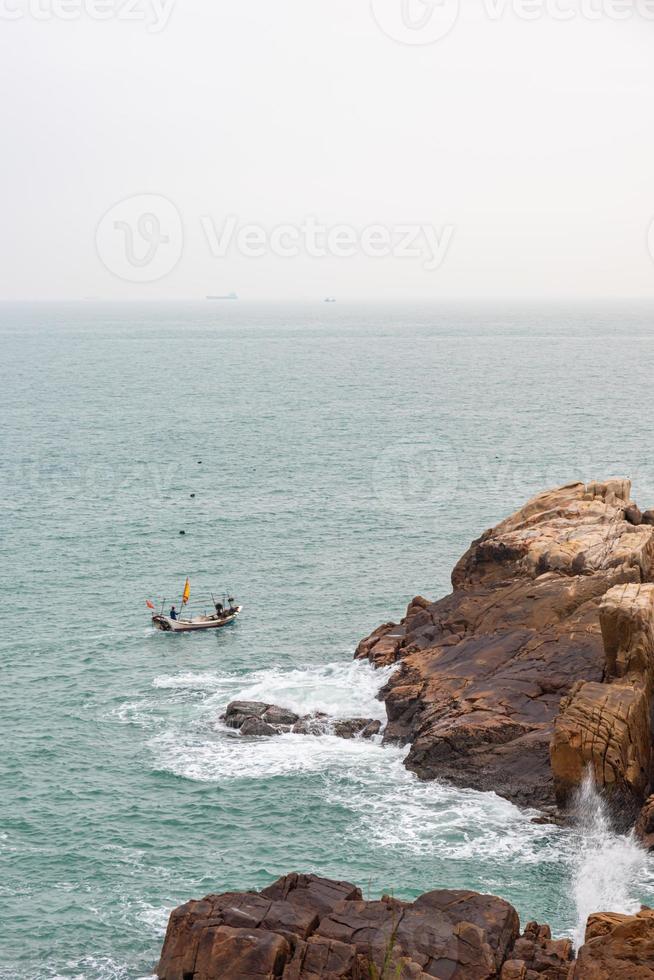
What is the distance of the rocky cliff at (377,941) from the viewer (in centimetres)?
3231

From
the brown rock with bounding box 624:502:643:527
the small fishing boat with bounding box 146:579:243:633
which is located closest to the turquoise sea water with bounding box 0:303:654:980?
the small fishing boat with bounding box 146:579:243:633

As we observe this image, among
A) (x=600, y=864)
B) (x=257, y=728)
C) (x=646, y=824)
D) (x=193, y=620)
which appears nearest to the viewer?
(x=600, y=864)

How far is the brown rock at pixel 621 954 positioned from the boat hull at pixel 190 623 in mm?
40608

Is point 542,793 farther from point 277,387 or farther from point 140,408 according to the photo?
point 277,387

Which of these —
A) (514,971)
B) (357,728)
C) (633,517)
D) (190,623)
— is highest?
(633,517)

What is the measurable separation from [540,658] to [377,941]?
2230 cm

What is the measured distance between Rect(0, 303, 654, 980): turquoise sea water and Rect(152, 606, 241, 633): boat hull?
0.98 metres

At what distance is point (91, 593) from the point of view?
7631 cm

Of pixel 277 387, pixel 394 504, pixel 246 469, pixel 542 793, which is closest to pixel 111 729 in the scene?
pixel 542 793

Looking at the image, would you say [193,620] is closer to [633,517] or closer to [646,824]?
[633,517]

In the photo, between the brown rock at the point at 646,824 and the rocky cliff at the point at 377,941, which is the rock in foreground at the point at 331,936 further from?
the brown rock at the point at 646,824

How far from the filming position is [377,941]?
1358 inches

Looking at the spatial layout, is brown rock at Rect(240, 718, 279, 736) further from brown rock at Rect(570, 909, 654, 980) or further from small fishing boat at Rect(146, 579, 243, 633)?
brown rock at Rect(570, 909, 654, 980)

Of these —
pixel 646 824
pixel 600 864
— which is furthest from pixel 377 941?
pixel 646 824
